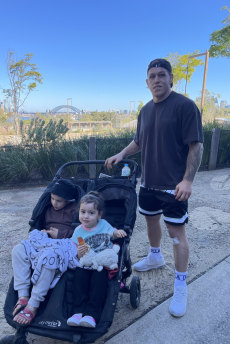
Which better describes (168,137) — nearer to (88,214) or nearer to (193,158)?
(193,158)

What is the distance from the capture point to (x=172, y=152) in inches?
91.1

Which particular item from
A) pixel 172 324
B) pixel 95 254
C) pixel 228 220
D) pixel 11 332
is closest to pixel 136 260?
pixel 172 324

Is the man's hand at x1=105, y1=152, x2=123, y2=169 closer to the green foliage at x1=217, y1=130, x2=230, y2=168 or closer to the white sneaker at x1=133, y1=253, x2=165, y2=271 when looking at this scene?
the white sneaker at x1=133, y1=253, x2=165, y2=271

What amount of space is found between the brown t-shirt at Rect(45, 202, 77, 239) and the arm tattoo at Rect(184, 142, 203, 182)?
1.06 metres

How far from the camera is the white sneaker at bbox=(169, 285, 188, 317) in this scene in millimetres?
2295

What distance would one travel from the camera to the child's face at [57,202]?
2518 millimetres

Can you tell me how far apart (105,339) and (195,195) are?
4064mm

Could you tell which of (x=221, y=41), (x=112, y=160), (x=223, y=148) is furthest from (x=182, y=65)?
(x=112, y=160)

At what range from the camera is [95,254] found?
2064 millimetres

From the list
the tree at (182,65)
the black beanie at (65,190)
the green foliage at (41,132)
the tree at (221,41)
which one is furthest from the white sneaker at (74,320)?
the tree at (182,65)

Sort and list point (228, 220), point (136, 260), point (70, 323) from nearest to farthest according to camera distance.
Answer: point (70, 323) → point (136, 260) → point (228, 220)

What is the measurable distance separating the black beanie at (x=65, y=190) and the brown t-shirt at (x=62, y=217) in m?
0.09

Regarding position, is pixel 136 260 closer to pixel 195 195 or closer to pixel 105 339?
pixel 105 339

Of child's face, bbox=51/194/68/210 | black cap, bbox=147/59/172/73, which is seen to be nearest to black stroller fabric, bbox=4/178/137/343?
child's face, bbox=51/194/68/210
